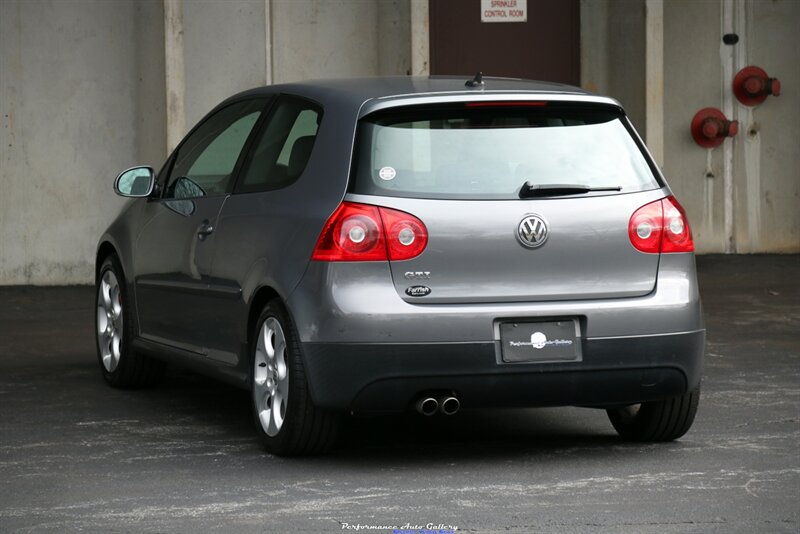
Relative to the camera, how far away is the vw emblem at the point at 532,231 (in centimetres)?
659

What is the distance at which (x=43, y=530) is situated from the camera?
554cm

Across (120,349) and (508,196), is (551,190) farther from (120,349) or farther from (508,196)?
(120,349)

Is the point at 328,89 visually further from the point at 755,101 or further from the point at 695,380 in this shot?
the point at 755,101

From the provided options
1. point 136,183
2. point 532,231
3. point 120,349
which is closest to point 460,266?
point 532,231

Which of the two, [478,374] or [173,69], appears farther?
[173,69]

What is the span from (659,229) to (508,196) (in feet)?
2.13

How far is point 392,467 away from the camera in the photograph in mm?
6727

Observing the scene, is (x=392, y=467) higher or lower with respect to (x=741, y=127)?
lower

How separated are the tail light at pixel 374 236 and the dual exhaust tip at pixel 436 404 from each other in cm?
56

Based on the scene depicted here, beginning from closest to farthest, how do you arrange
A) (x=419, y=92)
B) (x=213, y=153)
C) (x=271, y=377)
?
(x=419, y=92) → (x=271, y=377) → (x=213, y=153)

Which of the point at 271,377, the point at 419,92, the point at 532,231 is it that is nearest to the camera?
the point at 532,231

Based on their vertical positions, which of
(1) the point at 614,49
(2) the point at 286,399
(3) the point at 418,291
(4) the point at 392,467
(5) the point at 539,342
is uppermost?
(1) the point at 614,49

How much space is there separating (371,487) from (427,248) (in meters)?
0.94

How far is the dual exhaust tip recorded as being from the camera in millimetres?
6547
